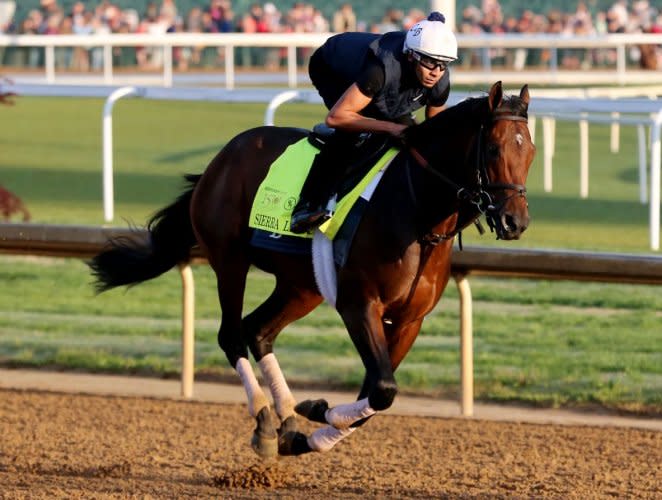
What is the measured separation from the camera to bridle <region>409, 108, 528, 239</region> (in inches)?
186

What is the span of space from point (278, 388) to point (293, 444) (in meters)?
0.32

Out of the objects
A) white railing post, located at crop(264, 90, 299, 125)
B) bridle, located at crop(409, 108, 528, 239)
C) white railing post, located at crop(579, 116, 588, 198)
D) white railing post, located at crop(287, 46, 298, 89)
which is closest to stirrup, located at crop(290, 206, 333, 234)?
bridle, located at crop(409, 108, 528, 239)

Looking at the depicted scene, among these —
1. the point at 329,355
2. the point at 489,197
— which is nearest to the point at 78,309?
the point at 329,355

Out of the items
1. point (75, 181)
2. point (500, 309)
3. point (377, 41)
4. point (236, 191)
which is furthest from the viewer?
point (75, 181)

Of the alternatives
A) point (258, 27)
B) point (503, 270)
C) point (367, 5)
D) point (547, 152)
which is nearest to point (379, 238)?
point (503, 270)

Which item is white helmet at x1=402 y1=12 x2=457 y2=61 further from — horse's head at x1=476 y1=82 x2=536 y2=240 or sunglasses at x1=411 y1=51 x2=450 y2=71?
horse's head at x1=476 y1=82 x2=536 y2=240

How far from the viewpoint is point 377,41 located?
5.34 m

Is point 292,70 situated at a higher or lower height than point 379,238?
lower

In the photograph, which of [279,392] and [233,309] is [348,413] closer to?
[279,392]

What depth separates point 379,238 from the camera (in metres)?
5.19

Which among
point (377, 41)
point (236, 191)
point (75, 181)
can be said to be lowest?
point (75, 181)

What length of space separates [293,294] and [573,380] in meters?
2.10

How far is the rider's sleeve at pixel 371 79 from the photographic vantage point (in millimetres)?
5219

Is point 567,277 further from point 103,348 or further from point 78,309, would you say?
point 78,309
